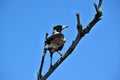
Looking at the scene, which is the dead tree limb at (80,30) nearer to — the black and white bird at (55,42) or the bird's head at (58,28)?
the black and white bird at (55,42)

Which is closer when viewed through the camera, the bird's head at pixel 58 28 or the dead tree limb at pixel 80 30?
the dead tree limb at pixel 80 30

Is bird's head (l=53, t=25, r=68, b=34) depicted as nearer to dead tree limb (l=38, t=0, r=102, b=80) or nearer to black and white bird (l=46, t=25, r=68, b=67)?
black and white bird (l=46, t=25, r=68, b=67)

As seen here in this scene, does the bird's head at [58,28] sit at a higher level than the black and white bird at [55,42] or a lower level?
higher

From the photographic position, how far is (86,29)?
313 cm

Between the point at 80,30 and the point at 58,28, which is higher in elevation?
the point at 58,28

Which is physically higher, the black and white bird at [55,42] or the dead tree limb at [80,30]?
the black and white bird at [55,42]

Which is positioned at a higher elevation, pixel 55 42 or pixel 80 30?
pixel 55 42

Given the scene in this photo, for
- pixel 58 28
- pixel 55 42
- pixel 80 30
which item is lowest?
pixel 80 30

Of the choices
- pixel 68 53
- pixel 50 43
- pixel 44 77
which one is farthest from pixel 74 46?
pixel 44 77

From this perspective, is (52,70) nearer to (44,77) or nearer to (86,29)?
(44,77)

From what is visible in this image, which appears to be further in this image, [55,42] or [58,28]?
[58,28]

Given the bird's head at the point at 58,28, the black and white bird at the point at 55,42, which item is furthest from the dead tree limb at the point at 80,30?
the bird's head at the point at 58,28

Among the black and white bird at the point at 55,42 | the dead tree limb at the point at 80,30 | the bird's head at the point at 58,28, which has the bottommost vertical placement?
the dead tree limb at the point at 80,30

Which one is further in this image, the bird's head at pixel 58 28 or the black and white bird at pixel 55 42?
the bird's head at pixel 58 28
